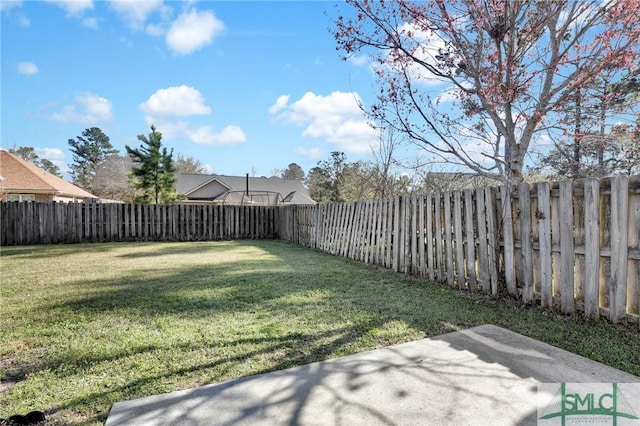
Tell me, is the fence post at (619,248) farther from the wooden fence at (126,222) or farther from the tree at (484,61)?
the wooden fence at (126,222)

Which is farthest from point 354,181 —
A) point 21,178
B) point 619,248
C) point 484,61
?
point 21,178

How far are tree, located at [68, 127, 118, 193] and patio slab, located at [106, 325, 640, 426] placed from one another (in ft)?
136

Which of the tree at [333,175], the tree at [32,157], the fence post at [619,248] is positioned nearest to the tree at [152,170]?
the tree at [333,175]

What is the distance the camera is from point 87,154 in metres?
37.0

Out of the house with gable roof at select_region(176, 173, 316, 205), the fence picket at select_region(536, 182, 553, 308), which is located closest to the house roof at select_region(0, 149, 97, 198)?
the house with gable roof at select_region(176, 173, 316, 205)

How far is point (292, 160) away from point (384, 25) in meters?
38.6

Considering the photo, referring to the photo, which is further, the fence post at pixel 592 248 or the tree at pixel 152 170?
the tree at pixel 152 170

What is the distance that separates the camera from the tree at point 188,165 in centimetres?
3288

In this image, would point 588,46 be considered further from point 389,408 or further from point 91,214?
point 91,214

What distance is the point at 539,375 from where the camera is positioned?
2.00 metres

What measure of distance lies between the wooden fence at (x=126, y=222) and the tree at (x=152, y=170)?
420 centimetres

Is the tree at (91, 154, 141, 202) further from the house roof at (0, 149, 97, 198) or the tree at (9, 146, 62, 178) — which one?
the house roof at (0, 149, 97, 198)

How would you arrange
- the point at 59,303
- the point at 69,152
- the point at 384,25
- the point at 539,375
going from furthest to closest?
the point at 69,152 → the point at 384,25 → the point at 59,303 → the point at 539,375

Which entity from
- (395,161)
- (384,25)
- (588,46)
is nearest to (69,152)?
(395,161)
